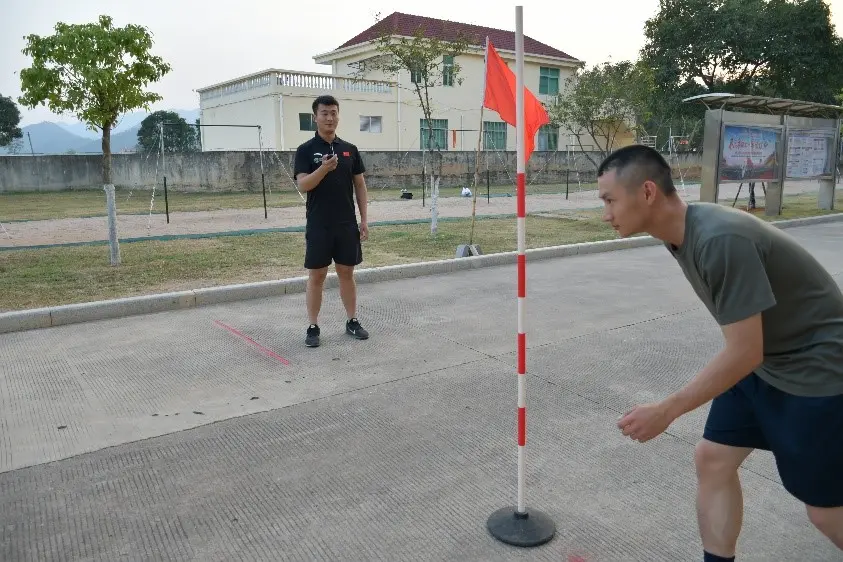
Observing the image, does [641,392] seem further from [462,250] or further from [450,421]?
[462,250]

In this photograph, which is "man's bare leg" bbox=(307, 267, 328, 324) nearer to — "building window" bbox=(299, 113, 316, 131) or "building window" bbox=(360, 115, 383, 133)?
"building window" bbox=(299, 113, 316, 131)

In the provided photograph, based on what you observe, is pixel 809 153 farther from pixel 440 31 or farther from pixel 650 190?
pixel 440 31

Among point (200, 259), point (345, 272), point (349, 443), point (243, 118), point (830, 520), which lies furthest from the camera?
point (243, 118)

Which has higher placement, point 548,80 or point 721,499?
point 548,80

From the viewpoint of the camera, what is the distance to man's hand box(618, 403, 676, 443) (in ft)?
6.52

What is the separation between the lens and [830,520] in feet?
6.71

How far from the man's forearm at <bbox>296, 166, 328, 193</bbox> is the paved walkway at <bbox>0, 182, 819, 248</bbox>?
827cm

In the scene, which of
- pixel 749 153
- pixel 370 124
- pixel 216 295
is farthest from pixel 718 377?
pixel 370 124

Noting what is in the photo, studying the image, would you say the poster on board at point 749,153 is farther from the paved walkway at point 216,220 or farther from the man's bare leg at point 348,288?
the man's bare leg at point 348,288

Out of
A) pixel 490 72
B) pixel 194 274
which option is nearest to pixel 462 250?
pixel 490 72

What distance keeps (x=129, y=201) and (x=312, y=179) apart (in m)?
18.8

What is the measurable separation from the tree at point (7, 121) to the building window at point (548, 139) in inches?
1183

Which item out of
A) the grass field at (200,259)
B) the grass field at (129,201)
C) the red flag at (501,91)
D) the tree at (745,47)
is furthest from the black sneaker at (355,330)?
the tree at (745,47)

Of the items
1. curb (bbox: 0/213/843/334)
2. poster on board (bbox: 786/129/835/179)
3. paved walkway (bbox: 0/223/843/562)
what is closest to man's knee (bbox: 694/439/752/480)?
paved walkway (bbox: 0/223/843/562)
